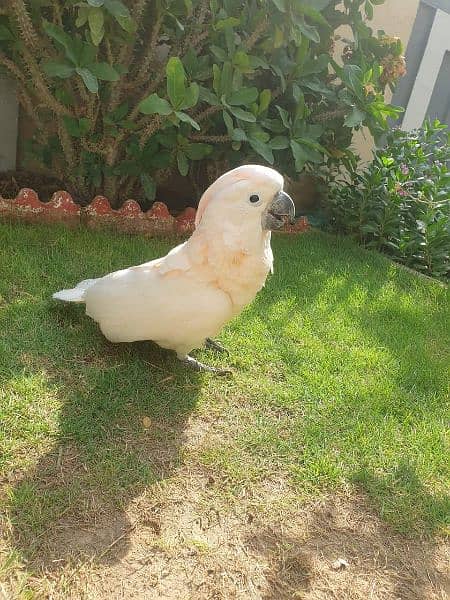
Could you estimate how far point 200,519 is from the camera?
1829 millimetres

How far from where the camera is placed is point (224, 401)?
243cm

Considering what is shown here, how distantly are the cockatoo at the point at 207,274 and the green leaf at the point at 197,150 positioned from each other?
158cm

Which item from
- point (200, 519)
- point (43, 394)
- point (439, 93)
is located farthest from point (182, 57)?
point (439, 93)

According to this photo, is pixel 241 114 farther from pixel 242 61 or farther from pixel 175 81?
pixel 175 81

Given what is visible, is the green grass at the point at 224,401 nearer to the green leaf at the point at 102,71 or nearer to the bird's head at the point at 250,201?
the bird's head at the point at 250,201

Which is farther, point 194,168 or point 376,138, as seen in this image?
point 194,168

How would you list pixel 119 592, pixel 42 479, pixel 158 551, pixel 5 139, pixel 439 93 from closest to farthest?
pixel 119 592 → pixel 158 551 → pixel 42 479 → pixel 5 139 → pixel 439 93

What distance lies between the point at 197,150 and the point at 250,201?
5.90 ft

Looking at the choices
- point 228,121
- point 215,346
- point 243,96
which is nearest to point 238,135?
point 228,121

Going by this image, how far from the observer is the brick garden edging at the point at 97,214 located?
3.57 metres

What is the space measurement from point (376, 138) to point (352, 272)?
118 cm

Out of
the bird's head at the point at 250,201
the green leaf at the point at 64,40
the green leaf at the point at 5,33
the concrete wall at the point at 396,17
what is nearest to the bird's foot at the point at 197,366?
the bird's head at the point at 250,201

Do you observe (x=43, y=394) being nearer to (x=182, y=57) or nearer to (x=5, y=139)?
(x=182, y=57)

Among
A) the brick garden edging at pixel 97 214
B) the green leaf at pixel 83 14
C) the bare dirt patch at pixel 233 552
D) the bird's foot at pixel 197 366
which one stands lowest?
the bare dirt patch at pixel 233 552
